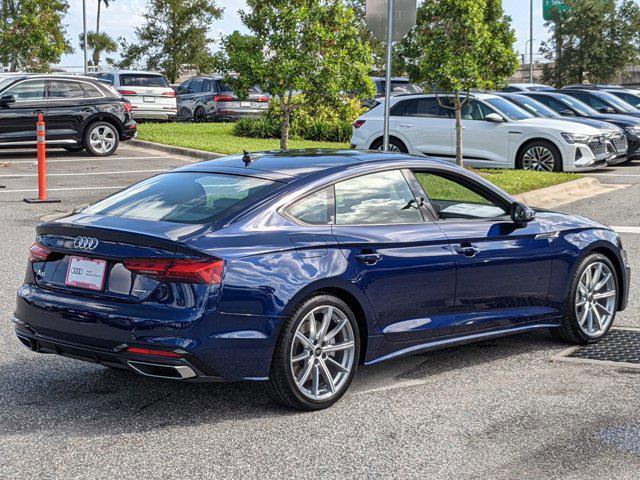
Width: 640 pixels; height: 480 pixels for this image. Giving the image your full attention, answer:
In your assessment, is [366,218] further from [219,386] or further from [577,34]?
[577,34]

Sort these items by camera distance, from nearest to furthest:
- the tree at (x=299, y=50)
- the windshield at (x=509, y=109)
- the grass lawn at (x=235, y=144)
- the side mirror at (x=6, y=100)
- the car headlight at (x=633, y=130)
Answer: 1. the tree at (x=299, y=50)
2. the grass lawn at (x=235, y=144)
3. the windshield at (x=509, y=109)
4. the side mirror at (x=6, y=100)
5. the car headlight at (x=633, y=130)

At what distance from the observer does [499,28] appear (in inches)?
763

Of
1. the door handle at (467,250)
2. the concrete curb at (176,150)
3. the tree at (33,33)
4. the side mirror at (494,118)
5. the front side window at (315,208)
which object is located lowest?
the door handle at (467,250)

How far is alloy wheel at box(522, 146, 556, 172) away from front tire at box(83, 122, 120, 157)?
335 inches

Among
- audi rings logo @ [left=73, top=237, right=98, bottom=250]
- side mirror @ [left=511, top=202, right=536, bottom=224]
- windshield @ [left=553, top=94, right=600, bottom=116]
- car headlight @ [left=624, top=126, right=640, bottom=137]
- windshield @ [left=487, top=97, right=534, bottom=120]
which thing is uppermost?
windshield @ [left=553, top=94, right=600, bottom=116]

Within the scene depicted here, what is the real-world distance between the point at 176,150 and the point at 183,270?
61.0 feet

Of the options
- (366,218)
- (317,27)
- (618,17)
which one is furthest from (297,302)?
(618,17)

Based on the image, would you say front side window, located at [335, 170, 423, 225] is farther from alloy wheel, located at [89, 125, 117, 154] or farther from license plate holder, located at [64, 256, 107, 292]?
alloy wheel, located at [89, 125, 117, 154]

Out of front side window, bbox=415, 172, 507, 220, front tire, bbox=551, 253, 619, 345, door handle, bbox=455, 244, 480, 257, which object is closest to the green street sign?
front tire, bbox=551, 253, 619, 345

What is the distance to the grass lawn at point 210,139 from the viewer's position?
23.6 metres

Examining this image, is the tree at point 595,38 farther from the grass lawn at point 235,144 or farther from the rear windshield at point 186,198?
the rear windshield at point 186,198

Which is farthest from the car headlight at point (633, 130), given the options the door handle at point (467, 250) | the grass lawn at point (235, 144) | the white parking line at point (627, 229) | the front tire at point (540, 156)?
the door handle at point (467, 250)

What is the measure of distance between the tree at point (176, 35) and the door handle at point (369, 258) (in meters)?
50.7

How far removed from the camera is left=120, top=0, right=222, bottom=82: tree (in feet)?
185
